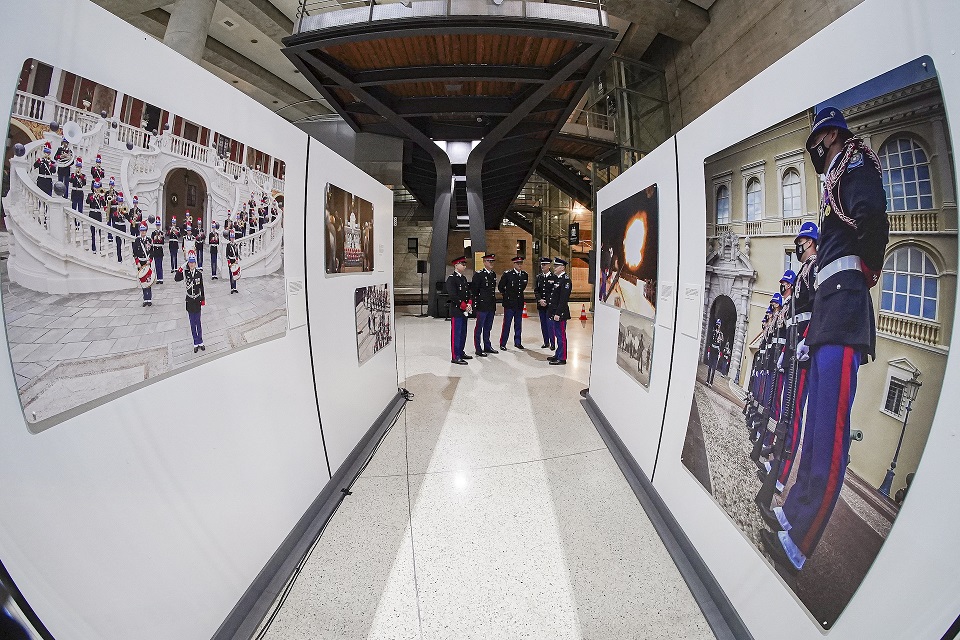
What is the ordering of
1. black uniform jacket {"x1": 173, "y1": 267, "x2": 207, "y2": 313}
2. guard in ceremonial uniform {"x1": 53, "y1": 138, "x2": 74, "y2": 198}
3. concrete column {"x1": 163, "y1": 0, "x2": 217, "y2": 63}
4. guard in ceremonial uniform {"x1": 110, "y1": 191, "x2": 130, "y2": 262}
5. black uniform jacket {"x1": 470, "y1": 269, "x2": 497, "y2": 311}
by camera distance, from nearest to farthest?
guard in ceremonial uniform {"x1": 53, "y1": 138, "x2": 74, "y2": 198} → guard in ceremonial uniform {"x1": 110, "y1": 191, "x2": 130, "y2": 262} → black uniform jacket {"x1": 173, "y1": 267, "x2": 207, "y2": 313} → black uniform jacket {"x1": 470, "y1": 269, "x2": 497, "y2": 311} → concrete column {"x1": 163, "y1": 0, "x2": 217, "y2": 63}

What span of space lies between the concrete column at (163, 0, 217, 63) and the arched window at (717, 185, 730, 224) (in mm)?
10926

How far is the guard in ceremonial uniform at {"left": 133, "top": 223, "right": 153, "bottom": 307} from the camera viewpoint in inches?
47.7

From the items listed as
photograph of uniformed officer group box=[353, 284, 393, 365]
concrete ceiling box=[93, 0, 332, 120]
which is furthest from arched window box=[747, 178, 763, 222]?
concrete ceiling box=[93, 0, 332, 120]

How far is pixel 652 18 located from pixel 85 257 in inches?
463

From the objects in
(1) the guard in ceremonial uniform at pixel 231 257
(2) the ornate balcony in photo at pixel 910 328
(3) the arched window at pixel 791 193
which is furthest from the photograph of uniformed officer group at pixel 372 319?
(2) the ornate balcony in photo at pixel 910 328

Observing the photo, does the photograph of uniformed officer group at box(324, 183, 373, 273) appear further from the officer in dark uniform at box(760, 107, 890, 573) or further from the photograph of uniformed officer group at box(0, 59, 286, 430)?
the officer in dark uniform at box(760, 107, 890, 573)

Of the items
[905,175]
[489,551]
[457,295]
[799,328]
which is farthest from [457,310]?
[905,175]

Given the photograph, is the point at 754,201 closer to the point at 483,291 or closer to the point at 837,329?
the point at 837,329

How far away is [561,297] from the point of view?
20.9 feet

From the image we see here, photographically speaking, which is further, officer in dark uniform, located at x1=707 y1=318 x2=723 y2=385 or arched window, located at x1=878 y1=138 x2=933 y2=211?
officer in dark uniform, located at x1=707 y1=318 x2=723 y2=385

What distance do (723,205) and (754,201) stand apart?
0.24m

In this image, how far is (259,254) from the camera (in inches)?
73.1

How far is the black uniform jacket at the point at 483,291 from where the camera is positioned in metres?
7.15

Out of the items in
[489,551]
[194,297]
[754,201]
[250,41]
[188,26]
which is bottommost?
[489,551]
